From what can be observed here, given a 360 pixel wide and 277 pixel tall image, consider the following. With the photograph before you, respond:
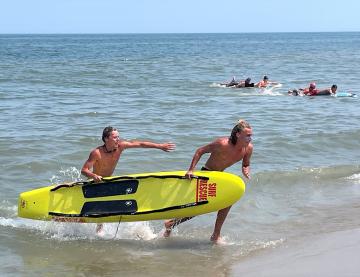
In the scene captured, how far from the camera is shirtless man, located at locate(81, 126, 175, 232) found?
7004 mm

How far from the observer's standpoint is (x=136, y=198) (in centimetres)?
718

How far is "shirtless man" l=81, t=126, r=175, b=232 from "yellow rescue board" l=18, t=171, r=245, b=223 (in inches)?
6.0

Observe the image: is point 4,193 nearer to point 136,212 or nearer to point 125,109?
Answer: point 136,212

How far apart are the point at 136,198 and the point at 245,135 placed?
1.57m

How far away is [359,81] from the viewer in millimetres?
30016

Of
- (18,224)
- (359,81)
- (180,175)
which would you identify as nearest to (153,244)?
(180,175)

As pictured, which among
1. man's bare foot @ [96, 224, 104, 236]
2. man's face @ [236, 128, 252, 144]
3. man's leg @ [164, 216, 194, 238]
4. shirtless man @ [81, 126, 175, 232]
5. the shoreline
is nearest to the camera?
the shoreline

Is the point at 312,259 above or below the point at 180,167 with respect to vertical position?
above

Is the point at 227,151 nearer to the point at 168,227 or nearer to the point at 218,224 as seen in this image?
the point at 218,224

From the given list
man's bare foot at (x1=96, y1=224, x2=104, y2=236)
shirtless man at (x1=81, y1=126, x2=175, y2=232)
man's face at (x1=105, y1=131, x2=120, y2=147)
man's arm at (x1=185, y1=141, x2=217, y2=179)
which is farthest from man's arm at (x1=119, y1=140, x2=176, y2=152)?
man's bare foot at (x1=96, y1=224, x2=104, y2=236)

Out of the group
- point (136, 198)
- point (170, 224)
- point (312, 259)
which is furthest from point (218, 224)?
point (312, 259)

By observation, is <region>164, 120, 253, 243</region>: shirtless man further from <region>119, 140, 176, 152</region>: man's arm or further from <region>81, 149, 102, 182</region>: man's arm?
<region>81, 149, 102, 182</region>: man's arm

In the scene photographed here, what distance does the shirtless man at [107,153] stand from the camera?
7004 millimetres

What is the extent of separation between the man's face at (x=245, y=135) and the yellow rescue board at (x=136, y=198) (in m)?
0.52
